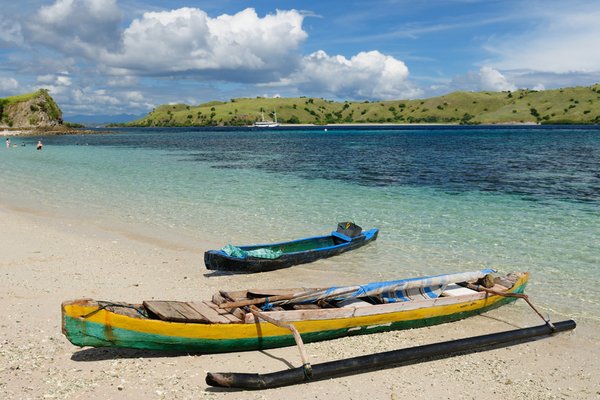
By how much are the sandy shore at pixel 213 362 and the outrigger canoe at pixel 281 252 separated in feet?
2.44

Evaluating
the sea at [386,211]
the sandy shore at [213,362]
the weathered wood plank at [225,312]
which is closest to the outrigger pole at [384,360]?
the sandy shore at [213,362]

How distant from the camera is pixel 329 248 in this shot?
17609 millimetres

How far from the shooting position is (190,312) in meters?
9.90

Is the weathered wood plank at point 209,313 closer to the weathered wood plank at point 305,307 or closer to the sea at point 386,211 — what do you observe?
the weathered wood plank at point 305,307

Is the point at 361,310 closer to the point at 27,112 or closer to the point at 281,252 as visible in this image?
the point at 281,252

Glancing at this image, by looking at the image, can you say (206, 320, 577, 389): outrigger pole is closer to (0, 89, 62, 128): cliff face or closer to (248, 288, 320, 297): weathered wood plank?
(248, 288, 320, 297): weathered wood plank

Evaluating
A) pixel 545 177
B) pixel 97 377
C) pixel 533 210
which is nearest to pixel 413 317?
pixel 97 377

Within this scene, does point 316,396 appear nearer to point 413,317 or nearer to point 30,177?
point 413,317

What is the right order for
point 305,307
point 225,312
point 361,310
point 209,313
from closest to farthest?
point 209,313 < point 225,312 < point 361,310 < point 305,307

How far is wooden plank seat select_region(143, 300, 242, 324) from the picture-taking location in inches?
376

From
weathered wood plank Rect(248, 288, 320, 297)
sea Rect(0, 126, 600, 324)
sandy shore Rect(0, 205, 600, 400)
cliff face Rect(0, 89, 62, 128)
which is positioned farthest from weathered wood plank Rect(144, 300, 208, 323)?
cliff face Rect(0, 89, 62, 128)

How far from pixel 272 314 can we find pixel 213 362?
1548 millimetres

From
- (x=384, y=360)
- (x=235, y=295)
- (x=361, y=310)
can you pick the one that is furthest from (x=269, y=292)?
(x=384, y=360)

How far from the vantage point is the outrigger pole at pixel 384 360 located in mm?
8703
